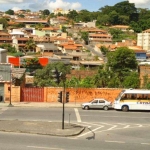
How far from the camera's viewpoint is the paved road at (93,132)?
60.2ft

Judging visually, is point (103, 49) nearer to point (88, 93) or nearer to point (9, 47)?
Answer: point (9, 47)

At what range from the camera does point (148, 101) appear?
33.2 metres

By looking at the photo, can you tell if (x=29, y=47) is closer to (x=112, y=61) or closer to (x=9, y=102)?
(x=112, y=61)

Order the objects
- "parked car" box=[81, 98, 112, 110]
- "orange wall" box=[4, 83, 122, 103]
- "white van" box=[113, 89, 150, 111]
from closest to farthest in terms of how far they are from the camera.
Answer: "white van" box=[113, 89, 150, 111] → "parked car" box=[81, 98, 112, 110] → "orange wall" box=[4, 83, 122, 103]

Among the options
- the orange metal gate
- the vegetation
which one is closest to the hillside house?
the vegetation

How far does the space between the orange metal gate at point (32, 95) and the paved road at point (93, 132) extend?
17.1ft

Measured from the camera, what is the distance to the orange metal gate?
127 feet

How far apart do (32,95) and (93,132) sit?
1757cm

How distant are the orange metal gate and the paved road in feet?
17.1

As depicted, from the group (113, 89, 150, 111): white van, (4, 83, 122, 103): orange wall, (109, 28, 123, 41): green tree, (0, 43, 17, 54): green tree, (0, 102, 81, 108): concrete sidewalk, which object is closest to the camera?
(113, 89, 150, 111): white van

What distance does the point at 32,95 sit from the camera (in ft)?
128

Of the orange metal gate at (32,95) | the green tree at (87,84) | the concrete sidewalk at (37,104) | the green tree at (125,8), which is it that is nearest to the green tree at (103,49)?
the green tree at (87,84)

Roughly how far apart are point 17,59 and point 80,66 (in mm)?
14075

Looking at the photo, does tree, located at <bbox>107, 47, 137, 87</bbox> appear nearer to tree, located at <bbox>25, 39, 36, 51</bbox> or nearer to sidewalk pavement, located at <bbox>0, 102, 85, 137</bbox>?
sidewalk pavement, located at <bbox>0, 102, 85, 137</bbox>
